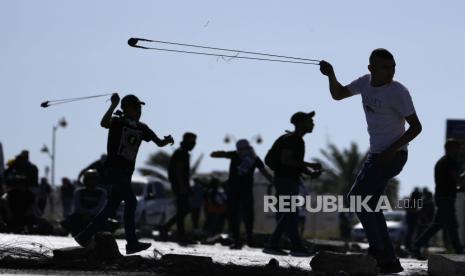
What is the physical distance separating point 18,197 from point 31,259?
875 centimetres

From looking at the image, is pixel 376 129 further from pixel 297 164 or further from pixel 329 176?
pixel 329 176

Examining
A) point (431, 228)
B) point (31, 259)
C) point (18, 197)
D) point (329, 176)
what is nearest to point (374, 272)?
point (31, 259)

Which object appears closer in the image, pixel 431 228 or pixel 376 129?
pixel 376 129

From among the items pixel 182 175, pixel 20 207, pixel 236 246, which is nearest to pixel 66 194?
pixel 20 207

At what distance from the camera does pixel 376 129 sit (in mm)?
10234

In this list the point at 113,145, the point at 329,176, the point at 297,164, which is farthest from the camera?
the point at 329,176

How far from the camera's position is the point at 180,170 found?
17.8 m

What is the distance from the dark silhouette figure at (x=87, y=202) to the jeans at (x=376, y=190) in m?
7.24

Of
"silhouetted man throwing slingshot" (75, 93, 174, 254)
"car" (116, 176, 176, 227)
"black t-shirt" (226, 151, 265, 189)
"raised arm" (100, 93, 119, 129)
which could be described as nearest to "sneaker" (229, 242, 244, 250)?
"black t-shirt" (226, 151, 265, 189)

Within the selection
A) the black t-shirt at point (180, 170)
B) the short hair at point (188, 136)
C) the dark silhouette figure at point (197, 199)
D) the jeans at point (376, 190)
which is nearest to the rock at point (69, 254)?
the jeans at point (376, 190)

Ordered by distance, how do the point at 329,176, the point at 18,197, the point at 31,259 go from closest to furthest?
the point at 31,259 → the point at 18,197 → the point at 329,176

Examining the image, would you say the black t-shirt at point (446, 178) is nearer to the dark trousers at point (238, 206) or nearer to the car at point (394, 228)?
the dark trousers at point (238, 206)

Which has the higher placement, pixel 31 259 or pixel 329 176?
pixel 329 176

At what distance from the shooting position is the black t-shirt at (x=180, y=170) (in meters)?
17.8
